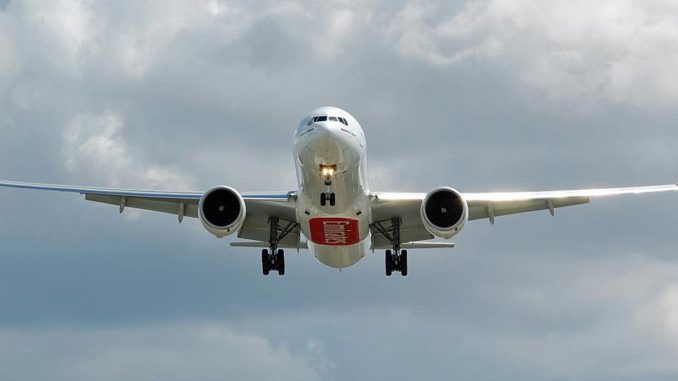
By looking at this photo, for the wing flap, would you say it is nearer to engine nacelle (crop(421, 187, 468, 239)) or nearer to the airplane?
the airplane

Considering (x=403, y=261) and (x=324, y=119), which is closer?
(x=324, y=119)

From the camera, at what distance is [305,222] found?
3656 cm

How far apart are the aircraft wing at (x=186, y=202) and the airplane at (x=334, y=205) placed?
0.11 ft

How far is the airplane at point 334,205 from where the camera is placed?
34.2 meters

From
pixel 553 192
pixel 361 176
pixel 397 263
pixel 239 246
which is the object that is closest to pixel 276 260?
pixel 239 246

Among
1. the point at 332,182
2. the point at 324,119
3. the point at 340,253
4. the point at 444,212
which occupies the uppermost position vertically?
the point at 324,119

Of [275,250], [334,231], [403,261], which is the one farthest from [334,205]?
[403,261]

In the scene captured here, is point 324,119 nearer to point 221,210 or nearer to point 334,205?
point 334,205

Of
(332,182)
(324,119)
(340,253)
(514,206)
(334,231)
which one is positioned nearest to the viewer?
(324,119)

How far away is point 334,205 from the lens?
35406mm

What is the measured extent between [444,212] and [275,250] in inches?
295

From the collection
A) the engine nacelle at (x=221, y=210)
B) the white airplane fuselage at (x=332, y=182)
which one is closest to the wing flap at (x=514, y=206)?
the white airplane fuselage at (x=332, y=182)

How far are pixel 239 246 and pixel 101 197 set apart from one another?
505 cm

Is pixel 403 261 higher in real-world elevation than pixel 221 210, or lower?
lower
